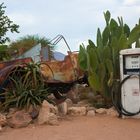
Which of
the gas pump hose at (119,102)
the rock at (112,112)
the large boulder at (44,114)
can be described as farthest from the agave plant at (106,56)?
the large boulder at (44,114)

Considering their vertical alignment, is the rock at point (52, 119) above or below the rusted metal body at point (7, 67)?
below

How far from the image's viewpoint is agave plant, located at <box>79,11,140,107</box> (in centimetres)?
1050

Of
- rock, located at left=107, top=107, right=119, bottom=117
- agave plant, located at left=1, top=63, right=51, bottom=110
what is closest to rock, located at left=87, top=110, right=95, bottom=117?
rock, located at left=107, top=107, right=119, bottom=117

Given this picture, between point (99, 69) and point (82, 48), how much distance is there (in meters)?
0.85

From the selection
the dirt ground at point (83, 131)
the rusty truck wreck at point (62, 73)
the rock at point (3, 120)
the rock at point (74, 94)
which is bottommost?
the dirt ground at point (83, 131)

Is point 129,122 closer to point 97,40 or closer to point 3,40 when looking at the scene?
point 97,40

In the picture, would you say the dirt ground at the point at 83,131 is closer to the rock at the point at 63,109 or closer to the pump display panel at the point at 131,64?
the rock at the point at 63,109

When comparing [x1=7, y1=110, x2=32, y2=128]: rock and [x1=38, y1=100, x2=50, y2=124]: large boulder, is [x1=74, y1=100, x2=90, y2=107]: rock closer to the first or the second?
[x1=38, y1=100, x2=50, y2=124]: large boulder

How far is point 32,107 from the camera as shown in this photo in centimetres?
960

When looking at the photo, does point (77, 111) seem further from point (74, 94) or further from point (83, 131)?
point (74, 94)

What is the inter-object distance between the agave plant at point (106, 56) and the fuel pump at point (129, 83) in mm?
485

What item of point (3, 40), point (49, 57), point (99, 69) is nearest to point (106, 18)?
point (99, 69)

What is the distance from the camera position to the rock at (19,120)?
353 inches

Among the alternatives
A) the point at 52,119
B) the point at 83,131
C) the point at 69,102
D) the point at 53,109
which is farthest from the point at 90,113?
the point at 83,131
